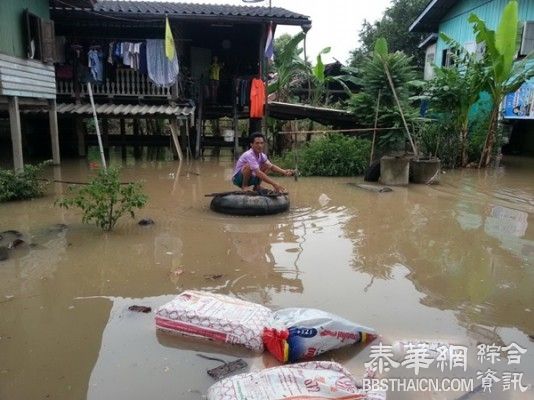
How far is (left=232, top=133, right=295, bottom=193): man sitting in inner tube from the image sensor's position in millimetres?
7176

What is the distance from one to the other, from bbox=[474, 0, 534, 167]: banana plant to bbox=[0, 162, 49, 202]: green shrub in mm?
9715

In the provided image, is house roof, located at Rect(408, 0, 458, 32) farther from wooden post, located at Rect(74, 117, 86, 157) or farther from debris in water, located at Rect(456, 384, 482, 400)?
debris in water, located at Rect(456, 384, 482, 400)

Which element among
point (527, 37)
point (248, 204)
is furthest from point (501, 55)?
point (248, 204)

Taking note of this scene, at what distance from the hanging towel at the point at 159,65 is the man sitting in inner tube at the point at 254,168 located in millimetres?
6417

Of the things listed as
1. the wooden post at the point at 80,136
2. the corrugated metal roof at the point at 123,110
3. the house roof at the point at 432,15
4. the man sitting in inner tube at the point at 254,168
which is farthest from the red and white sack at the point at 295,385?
the house roof at the point at 432,15

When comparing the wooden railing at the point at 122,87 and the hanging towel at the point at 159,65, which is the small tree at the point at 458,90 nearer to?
the hanging towel at the point at 159,65

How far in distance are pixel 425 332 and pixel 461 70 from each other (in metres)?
10.4

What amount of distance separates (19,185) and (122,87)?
6.12 metres

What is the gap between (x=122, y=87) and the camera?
523 inches

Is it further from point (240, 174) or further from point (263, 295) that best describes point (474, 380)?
point (240, 174)

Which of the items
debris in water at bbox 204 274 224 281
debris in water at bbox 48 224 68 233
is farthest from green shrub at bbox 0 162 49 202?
debris in water at bbox 204 274 224 281

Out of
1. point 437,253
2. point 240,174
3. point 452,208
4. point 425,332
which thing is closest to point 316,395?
point 425,332

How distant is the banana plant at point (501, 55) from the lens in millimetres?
10320

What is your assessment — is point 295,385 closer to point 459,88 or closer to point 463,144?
point 459,88
